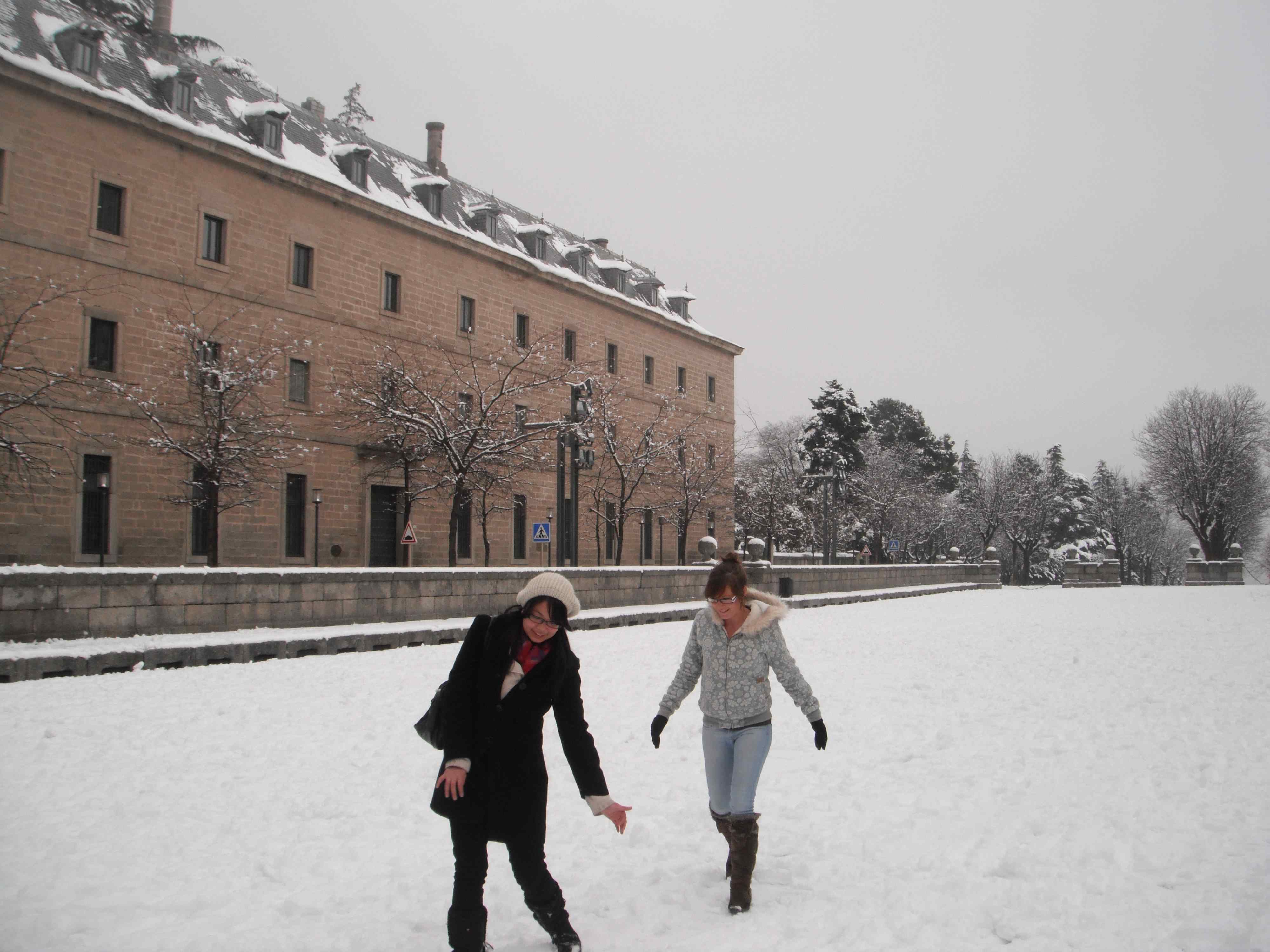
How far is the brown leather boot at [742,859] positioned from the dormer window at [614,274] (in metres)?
40.3

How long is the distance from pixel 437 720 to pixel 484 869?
57 cm

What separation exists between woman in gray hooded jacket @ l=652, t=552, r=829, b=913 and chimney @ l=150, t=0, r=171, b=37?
29765 millimetres

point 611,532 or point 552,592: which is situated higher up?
point 611,532

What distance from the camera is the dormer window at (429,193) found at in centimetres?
3381

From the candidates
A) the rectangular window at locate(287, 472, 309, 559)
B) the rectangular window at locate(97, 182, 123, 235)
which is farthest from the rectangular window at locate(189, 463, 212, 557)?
the rectangular window at locate(97, 182, 123, 235)

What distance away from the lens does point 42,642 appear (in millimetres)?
11125

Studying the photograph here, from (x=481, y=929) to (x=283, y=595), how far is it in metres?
11.3

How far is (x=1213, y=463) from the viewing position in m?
53.2

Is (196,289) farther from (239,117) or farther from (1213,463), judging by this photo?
(1213,463)

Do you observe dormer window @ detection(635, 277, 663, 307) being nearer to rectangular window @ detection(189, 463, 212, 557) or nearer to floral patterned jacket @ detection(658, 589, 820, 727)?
rectangular window @ detection(189, 463, 212, 557)

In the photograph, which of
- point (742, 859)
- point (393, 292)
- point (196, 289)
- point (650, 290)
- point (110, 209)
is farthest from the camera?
point (650, 290)

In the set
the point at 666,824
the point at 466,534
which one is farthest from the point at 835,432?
the point at 666,824

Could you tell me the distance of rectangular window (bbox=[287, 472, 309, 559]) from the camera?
91.1 feet

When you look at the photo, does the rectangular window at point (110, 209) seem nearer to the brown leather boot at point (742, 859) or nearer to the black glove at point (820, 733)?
the black glove at point (820, 733)
